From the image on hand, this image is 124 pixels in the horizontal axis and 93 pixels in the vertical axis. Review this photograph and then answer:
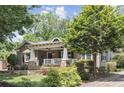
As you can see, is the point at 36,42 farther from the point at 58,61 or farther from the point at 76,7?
the point at 76,7

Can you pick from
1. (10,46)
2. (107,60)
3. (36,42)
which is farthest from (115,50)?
(10,46)

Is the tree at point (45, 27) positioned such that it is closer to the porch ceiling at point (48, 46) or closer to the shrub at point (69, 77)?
the porch ceiling at point (48, 46)

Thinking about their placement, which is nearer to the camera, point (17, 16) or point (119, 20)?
point (17, 16)

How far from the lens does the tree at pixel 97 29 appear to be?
14258mm

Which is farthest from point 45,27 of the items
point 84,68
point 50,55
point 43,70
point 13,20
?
point 84,68

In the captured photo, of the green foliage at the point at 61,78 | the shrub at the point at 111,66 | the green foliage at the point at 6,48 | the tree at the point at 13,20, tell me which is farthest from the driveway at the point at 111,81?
the tree at the point at 13,20

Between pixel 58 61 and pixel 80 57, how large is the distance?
1058mm

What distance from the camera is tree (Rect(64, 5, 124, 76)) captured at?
14.3 metres

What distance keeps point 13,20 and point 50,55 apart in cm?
236

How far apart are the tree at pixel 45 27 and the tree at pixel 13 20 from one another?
290mm

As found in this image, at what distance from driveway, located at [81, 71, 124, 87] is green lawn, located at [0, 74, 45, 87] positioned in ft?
5.07

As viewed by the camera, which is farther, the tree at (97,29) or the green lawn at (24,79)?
the tree at (97,29)

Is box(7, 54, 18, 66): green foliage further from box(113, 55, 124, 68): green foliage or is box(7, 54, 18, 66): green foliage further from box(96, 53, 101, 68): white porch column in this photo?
box(113, 55, 124, 68): green foliage

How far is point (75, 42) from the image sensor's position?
14.9 meters
